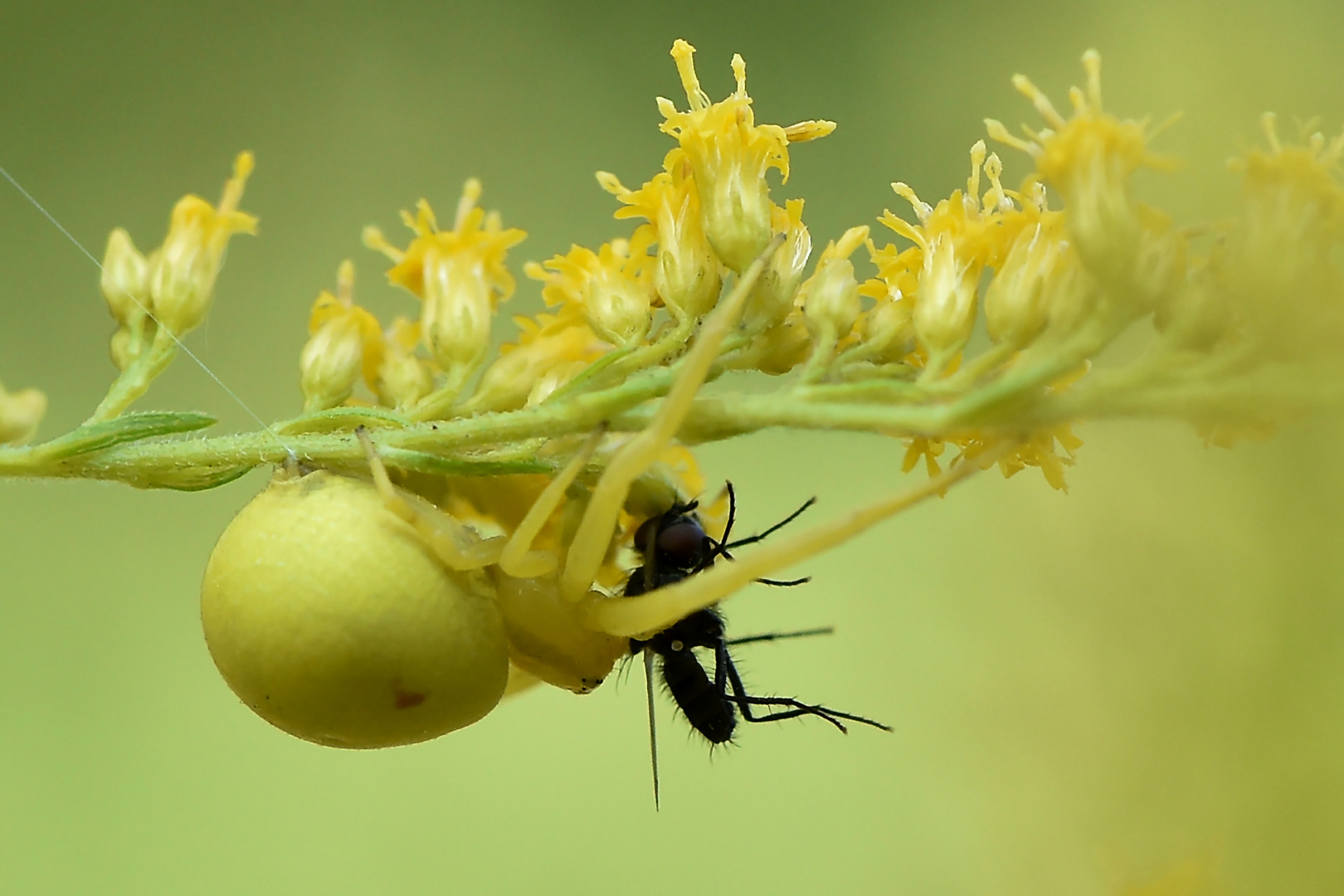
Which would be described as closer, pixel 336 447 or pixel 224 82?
pixel 336 447

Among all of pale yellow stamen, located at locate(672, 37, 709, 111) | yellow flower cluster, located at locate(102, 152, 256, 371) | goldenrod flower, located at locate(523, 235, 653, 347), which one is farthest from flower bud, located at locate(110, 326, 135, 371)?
pale yellow stamen, located at locate(672, 37, 709, 111)

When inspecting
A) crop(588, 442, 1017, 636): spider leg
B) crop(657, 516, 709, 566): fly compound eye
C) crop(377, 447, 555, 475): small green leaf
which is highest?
crop(377, 447, 555, 475): small green leaf

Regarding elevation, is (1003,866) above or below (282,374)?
below

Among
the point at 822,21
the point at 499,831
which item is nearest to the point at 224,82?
the point at 822,21

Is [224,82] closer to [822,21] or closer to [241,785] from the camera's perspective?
[822,21]

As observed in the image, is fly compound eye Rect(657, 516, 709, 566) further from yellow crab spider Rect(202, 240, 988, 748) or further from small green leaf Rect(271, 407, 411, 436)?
small green leaf Rect(271, 407, 411, 436)

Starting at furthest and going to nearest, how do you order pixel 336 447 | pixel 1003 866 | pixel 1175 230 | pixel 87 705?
pixel 87 705 < pixel 1003 866 < pixel 336 447 < pixel 1175 230
